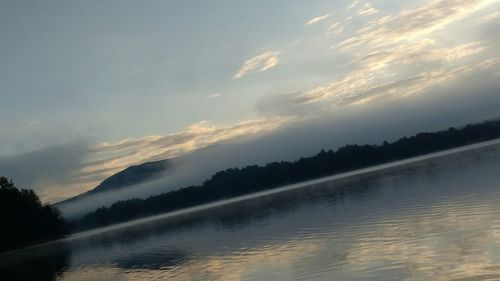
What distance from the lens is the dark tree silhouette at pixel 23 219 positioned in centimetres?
9875


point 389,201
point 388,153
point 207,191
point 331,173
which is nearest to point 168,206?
point 207,191

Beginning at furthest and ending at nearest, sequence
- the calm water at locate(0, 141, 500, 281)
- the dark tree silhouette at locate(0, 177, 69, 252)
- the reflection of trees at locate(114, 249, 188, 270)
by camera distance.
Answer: the dark tree silhouette at locate(0, 177, 69, 252) → the reflection of trees at locate(114, 249, 188, 270) → the calm water at locate(0, 141, 500, 281)

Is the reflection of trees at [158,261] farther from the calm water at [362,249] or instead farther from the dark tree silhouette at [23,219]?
the dark tree silhouette at [23,219]

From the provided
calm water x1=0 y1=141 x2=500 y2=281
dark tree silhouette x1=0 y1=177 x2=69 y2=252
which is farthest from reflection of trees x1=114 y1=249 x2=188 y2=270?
dark tree silhouette x1=0 y1=177 x2=69 y2=252

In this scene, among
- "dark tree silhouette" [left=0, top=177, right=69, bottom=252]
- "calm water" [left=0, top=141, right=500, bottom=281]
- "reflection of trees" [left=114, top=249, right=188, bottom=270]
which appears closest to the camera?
"calm water" [left=0, top=141, right=500, bottom=281]

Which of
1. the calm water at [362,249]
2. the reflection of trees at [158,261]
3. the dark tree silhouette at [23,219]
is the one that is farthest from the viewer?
the dark tree silhouette at [23,219]

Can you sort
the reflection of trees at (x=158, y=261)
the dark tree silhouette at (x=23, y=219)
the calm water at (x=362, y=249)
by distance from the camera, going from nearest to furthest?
the calm water at (x=362, y=249) → the reflection of trees at (x=158, y=261) → the dark tree silhouette at (x=23, y=219)

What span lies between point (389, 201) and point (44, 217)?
8748cm

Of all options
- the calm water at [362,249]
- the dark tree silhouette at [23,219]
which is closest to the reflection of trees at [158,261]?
the calm water at [362,249]

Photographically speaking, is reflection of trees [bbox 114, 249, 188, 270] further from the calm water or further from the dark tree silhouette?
the dark tree silhouette

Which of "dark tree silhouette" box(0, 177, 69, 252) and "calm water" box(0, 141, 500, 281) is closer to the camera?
"calm water" box(0, 141, 500, 281)

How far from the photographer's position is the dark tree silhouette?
9875 centimetres

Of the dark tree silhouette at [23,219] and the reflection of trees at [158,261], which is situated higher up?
the dark tree silhouette at [23,219]

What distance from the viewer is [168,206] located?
192 metres
